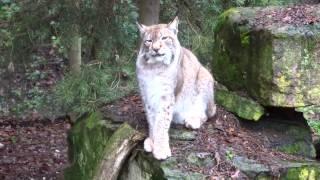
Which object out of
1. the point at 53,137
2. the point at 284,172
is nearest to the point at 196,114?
the point at 284,172

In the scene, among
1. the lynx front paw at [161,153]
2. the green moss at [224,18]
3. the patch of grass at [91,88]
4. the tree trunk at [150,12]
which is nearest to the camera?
the lynx front paw at [161,153]

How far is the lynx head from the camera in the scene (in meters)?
4.60

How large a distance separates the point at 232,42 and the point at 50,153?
3960 millimetres

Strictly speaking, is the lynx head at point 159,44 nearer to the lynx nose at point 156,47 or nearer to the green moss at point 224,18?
the lynx nose at point 156,47

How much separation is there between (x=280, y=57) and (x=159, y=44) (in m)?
1.15

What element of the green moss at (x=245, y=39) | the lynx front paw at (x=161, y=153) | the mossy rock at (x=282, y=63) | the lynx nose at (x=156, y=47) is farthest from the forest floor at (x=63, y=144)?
the lynx nose at (x=156, y=47)

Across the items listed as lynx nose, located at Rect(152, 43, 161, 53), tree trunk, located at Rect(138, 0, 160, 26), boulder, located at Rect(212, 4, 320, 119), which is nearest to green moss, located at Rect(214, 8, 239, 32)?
boulder, located at Rect(212, 4, 320, 119)

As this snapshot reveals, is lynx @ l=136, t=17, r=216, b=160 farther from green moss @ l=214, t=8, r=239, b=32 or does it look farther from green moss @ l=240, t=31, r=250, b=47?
green moss @ l=214, t=8, r=239, b=32

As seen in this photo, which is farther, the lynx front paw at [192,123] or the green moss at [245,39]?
the green moss at [245,39]

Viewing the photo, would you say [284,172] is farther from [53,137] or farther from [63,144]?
[53,137]

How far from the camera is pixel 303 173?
4.68 meters

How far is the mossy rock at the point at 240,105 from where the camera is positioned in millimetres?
5457

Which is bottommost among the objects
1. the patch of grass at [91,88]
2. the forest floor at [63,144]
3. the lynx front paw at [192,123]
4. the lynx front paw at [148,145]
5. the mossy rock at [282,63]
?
the forest floor at [63,144]

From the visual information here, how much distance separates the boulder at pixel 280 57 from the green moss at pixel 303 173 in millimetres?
686
